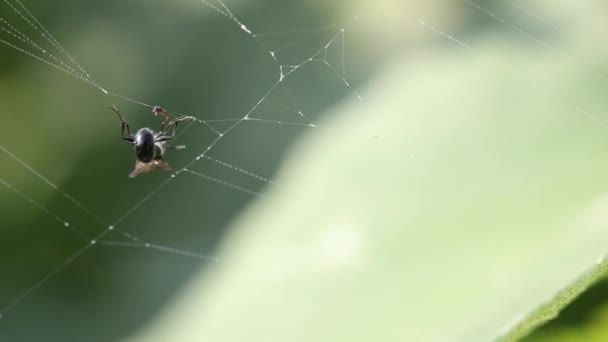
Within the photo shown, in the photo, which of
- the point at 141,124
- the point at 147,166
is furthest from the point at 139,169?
the point at 141,124

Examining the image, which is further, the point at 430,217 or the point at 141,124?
the point at 141,124

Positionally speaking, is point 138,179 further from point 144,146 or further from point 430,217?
point 430,217

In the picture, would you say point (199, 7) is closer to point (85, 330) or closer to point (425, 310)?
point (85, 330)

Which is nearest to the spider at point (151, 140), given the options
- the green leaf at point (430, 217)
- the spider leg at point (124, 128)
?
the spider leg at point (124, 128)

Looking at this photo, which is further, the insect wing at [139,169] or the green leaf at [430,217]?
the insect wing at [139,169]

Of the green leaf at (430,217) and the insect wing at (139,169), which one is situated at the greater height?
the insect wing at (139,169)

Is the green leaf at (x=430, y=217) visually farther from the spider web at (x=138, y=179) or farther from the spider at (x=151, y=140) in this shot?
the spider at (x=151, y=140)
